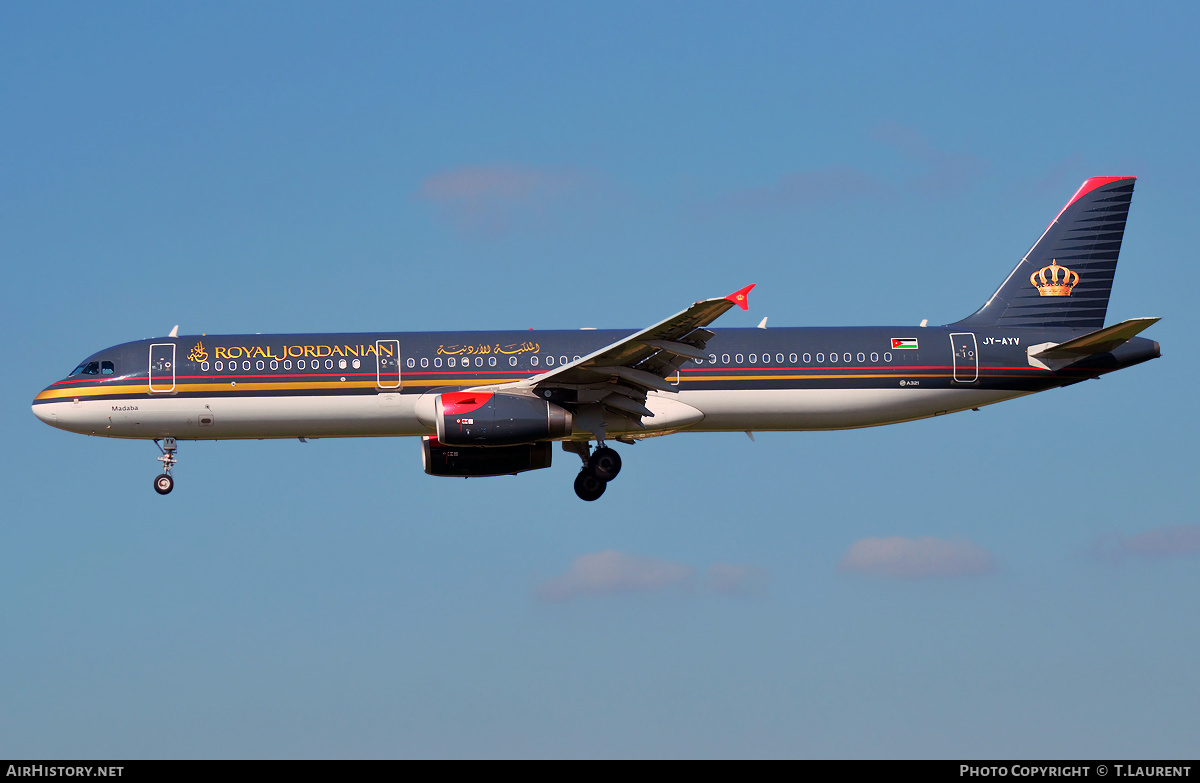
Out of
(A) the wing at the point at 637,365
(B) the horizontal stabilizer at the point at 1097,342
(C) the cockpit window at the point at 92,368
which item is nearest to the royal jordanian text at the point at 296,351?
(C) the cockpit window at the point at 92,368

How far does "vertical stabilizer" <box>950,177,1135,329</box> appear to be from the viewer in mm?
40344

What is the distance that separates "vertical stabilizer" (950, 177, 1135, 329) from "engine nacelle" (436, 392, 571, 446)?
41.9ft

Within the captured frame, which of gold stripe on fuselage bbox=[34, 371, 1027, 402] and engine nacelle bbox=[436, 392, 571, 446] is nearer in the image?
engine nacelle bbox=[436, 392, 571, 446]

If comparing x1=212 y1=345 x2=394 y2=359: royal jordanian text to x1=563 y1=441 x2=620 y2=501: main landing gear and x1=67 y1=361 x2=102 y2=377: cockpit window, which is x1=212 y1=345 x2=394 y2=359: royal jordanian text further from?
x1=563 y1=441 x2=620 y2=501: main landing gear

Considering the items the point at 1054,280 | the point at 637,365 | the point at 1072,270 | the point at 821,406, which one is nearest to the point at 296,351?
the point at 637,365

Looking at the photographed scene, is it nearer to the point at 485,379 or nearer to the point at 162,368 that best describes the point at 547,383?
the point at 485,379

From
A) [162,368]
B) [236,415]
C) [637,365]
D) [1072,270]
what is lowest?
[236,415]

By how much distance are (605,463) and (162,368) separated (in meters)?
12.0

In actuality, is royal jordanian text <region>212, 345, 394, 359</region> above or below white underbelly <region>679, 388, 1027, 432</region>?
above

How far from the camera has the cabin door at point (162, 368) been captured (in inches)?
1447

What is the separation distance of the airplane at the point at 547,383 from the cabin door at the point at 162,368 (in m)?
0.04

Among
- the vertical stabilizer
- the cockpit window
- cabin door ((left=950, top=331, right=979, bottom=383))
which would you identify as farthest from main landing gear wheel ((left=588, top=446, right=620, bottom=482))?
the cockpit window

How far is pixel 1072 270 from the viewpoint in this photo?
4100 cm

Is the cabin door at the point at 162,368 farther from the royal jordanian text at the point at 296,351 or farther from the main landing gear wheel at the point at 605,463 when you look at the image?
the main landing gear wheel at the point at 605,463
